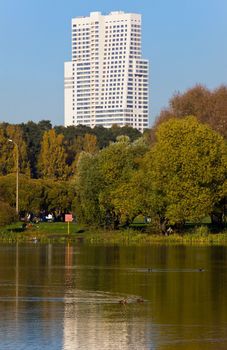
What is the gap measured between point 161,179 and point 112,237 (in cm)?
549

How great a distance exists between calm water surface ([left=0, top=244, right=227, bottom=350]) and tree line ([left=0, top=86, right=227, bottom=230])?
2483 centimetres

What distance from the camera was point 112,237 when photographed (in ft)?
245

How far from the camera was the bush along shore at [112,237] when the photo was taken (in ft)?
235

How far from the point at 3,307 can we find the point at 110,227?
54659 mm

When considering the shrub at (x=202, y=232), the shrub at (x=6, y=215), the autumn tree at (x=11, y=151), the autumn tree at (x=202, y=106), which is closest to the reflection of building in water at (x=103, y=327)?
the shrub at (x=202, y=232)

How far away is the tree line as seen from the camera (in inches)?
2918

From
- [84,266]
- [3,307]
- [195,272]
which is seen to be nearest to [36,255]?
[84,266]

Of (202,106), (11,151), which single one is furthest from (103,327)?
(11,151)

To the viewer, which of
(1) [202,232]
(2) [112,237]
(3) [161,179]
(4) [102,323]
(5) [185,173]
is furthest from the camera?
(3) [161,179]

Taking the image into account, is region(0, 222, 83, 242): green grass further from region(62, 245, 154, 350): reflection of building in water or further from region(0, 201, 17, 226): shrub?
region(62, 245, 154, 350): reflection of building in water

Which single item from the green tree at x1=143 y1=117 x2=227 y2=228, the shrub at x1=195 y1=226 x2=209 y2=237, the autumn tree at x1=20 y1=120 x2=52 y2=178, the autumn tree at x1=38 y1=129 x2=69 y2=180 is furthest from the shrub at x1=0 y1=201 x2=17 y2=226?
the autumn tree at x1=20 y1=120 x2=52 y2=178

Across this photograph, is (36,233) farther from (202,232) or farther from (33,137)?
(33,137)

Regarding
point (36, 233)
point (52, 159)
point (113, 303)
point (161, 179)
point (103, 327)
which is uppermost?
point (52, 159)

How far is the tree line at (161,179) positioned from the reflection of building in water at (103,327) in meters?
46.6
